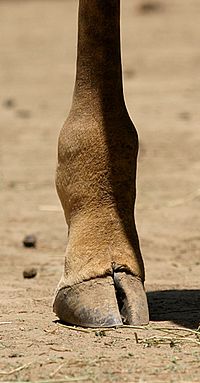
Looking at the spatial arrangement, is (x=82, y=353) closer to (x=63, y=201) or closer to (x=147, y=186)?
(x=63, y=201)

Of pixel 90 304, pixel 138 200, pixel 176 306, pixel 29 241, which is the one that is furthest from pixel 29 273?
pixel 138 200

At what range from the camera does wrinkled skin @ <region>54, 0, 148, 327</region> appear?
3.04 metres

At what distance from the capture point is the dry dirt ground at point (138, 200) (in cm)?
261

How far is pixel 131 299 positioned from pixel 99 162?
0.39 meters

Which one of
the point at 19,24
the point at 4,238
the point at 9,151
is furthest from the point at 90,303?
the point at 19,24

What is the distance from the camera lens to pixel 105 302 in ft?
9.54

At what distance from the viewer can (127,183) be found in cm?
311

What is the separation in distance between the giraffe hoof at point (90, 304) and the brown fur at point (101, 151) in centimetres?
7

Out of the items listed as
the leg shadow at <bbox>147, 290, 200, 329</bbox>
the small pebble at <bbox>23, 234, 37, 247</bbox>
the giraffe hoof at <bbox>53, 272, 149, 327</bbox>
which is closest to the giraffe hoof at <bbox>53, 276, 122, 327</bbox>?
the giraffe hoof at <bbox>53, 272, 149, 327</bbox>

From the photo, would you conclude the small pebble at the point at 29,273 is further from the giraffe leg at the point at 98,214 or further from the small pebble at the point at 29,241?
the giraffe leg at the point at 98,214

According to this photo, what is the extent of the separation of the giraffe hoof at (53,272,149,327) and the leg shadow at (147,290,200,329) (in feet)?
0.35

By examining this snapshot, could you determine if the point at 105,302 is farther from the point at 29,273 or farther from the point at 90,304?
the point at 29,273

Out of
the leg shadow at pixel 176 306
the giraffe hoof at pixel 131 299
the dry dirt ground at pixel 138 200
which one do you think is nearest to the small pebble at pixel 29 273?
the dry dirt ground at pixel 138 200

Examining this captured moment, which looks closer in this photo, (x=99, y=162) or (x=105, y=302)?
(x=105, y=302)
